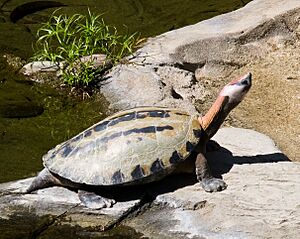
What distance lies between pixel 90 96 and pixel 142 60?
0.60 m

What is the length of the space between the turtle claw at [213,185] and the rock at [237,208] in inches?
1.2

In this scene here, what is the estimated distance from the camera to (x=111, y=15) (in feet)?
28.8

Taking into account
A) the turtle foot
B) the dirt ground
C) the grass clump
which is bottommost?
the dirt ground

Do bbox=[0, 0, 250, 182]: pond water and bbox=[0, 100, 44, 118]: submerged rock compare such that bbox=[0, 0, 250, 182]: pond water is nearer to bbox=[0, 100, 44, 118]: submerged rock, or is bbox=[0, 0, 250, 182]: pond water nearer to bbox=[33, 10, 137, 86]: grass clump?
bbox=[0, 100, 44, 118]: submerged rock

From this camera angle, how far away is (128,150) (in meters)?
4.93

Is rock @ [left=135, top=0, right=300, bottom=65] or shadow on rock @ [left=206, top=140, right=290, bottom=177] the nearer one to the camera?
shadow on rock @ [left=206, top=140, right=290, bottom=177]

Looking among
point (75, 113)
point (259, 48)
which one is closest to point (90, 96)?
point (75, 113)

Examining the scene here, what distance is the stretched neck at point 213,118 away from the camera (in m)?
5.18

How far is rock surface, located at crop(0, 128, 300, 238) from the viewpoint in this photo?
4695 millimetres

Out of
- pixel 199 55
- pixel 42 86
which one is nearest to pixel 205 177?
pixel 42 86

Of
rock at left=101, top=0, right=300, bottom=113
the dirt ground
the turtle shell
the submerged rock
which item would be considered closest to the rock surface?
the turtle shell

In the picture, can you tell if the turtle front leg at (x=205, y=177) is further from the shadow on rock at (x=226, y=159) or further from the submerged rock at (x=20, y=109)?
the submerged rock at (x=20, y=109)

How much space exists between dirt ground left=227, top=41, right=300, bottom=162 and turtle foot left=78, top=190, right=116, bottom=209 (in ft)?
5.32

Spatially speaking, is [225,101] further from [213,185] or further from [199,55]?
[199,55]
